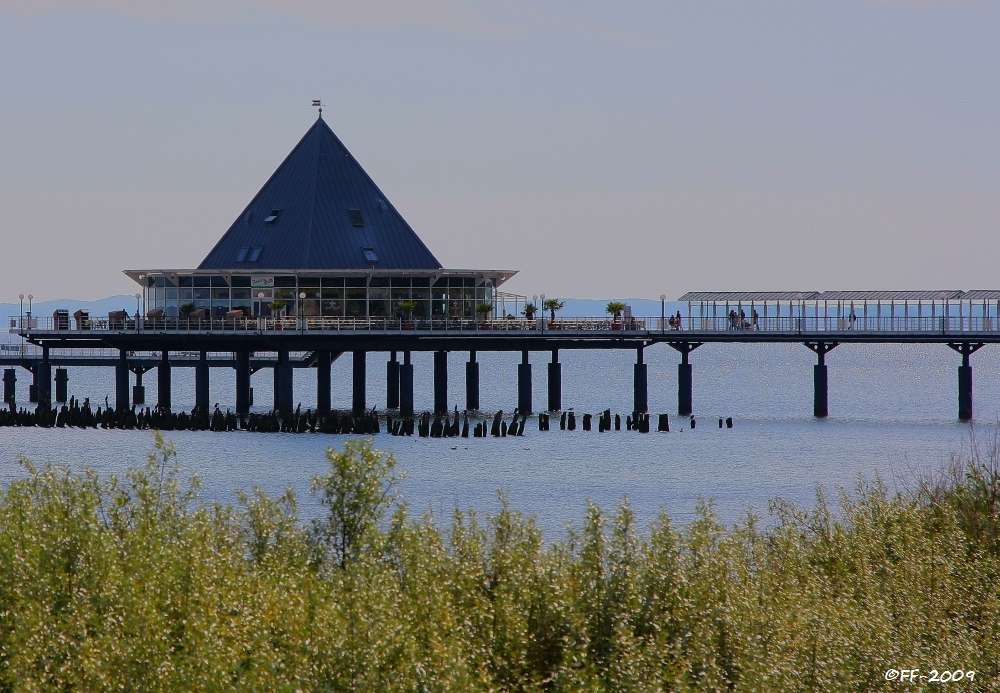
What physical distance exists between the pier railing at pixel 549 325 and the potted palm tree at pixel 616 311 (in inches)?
3.0

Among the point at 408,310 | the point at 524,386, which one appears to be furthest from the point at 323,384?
the point at 524,386

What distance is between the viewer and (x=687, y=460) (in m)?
61.5

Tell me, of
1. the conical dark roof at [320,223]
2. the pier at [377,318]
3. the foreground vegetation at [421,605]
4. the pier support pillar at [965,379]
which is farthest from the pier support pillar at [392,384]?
the foreground vegetation at [421,605]

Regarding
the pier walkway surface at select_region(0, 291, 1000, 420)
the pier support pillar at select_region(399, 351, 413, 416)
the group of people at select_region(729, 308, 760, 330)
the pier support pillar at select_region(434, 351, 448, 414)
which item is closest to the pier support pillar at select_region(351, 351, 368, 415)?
the pier walkway surface at select_region(0, 291, 1000, 420)

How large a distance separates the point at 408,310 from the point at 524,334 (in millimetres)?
6957

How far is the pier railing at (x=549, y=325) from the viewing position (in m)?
75.1

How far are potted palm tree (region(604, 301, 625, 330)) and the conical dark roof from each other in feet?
41.5

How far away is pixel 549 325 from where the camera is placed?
7744 cm

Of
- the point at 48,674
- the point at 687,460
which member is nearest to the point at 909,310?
the point at 687,460

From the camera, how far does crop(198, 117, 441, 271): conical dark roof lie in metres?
83.5

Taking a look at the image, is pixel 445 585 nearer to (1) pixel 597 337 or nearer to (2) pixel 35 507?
(2) pixel 35 507

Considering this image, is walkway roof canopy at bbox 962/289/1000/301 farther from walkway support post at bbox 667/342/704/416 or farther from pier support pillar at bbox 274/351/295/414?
pier support pillar at bbox 274/351/295/414

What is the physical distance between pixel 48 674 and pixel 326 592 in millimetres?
4969

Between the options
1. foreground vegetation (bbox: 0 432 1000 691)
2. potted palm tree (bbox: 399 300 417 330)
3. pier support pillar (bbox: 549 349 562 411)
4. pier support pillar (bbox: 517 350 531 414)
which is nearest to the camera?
foreground vegetation (bbox: 0 432 1000 691)
